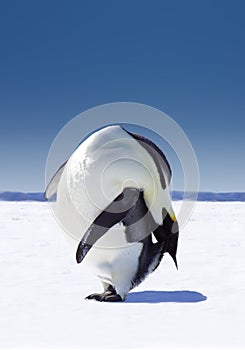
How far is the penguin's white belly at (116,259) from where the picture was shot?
18.8 ft

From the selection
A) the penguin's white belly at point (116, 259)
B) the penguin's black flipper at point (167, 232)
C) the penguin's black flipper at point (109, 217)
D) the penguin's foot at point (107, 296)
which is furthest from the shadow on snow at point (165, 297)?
the penguin's black flipper at point (109, 217)

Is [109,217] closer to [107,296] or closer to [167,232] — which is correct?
[167,232]

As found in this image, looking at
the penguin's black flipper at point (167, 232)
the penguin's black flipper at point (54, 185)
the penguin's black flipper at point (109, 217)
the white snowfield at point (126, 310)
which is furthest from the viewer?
the penguin's black flipper at point (54, 185)

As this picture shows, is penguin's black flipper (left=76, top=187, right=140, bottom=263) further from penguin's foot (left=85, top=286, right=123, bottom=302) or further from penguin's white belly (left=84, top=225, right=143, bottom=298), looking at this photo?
penguin's foot (left=85, top=286, right=123, bottom=302)

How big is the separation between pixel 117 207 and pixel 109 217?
136 mm

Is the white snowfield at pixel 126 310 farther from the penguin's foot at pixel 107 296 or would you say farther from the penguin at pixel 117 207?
the penguin at pixel 117 207

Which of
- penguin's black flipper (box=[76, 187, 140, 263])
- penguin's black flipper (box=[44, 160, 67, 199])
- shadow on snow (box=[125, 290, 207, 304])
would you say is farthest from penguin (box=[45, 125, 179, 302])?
penguin's black flipper (box=[44, 160, 67, 199])

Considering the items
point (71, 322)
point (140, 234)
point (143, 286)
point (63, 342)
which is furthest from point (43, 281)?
point (63, 342)

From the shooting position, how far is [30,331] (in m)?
4.50

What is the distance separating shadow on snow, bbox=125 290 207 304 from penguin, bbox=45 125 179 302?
221 millimetres

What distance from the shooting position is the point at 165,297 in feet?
20.3

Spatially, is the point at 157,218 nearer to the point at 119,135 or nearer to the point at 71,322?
the point at 119,135

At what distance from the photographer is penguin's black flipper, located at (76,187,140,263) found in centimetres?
534

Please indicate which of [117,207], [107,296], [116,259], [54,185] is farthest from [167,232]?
[54,185]
